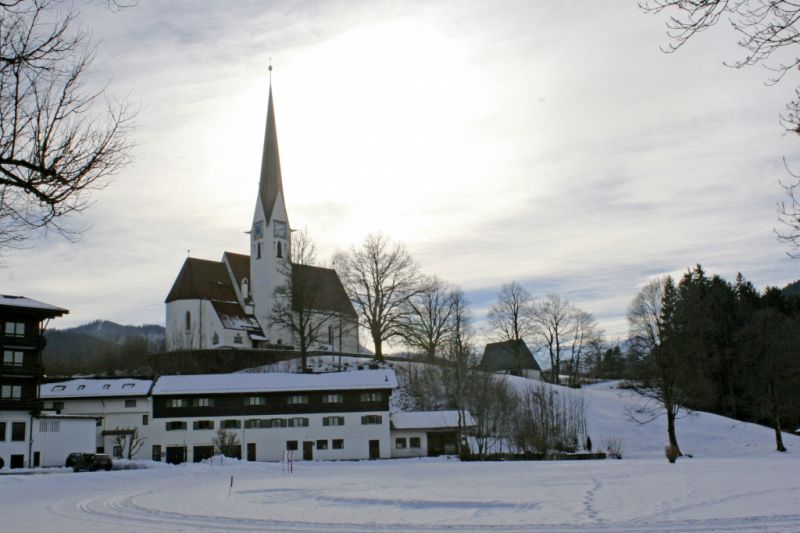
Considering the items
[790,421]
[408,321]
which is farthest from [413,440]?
[790,421]

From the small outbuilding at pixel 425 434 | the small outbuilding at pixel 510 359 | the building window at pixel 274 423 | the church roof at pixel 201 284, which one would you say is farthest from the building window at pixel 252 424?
the small outbuilding at pixel 510 359

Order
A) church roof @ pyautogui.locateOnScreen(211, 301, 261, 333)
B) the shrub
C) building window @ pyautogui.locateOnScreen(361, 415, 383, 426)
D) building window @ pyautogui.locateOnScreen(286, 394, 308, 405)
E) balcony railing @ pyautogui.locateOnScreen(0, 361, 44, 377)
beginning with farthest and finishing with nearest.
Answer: church roof @ pyautogui.locateOnScreen(211, 301, 261, 333)
building window @ pyautogui.locateOnScreen(286, 394, 308, 405)
building window @ pyautogui.locateOnScreen(361, 415, 383, 426)
balcony railing @ pyautogui.locateOnScreen(0, 361, 44, 377)
the shrub

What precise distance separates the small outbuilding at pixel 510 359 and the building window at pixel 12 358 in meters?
57.4

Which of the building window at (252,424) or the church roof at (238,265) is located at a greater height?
the church roof at (238,265)

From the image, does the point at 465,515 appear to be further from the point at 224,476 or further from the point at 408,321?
the point at 408,321

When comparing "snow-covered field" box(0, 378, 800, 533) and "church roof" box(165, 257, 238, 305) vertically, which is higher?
"church roof" box(165, 257, 238, 305)

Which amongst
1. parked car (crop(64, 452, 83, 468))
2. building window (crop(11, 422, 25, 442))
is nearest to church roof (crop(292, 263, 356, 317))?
building window (crop(11, 422, 25, 442))

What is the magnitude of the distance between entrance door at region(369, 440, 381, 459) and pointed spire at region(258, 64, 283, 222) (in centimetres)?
4047

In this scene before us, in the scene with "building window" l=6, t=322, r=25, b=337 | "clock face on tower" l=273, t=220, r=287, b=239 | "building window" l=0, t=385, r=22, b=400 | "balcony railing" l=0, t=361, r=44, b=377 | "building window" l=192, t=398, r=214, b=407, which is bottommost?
"building window" l=192, t=398, r=214, b=407

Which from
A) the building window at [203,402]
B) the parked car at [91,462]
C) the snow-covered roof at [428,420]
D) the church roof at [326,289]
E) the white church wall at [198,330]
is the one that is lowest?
the parked car at [91,462]

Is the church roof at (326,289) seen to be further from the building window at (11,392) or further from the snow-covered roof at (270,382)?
the building window at (11,392)

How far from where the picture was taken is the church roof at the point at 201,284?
8781 cm

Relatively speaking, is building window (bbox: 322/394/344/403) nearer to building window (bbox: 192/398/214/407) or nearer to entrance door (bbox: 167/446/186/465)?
building window (bbox: 192/398/214/407)

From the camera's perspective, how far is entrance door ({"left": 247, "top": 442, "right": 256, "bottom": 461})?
6481 centimetres
